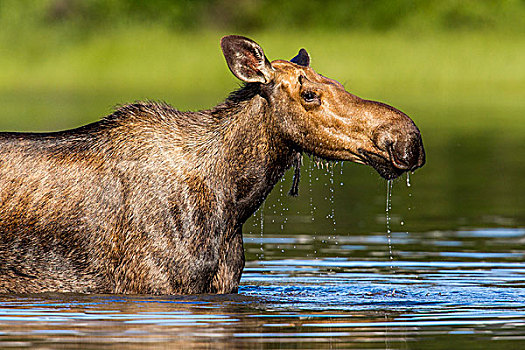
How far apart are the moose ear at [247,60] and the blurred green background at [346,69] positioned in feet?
25.7

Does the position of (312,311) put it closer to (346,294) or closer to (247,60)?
(346,294)

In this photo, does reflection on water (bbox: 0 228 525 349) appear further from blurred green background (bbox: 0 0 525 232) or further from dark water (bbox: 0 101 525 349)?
blurred green background (bbox: 0 0 525 232)

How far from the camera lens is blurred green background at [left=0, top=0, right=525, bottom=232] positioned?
27172 mm

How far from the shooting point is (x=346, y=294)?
50.1 feet

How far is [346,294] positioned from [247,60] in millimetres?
2933

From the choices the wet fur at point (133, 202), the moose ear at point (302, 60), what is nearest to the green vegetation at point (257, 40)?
the moose ear at point (302, 60)

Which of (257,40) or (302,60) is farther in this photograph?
(257,40)

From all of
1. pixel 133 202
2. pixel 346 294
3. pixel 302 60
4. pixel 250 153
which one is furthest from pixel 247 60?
pixel 346 294

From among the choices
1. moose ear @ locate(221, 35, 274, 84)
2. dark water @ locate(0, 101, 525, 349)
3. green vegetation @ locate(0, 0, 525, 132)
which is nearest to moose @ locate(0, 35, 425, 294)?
moose ear @ locate(221, 35, 274, 84)

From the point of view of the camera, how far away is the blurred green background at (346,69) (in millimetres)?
27172

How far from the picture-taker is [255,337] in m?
12.4

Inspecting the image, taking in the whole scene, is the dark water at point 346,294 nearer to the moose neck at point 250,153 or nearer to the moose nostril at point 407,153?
the moose nostril at point 407,153

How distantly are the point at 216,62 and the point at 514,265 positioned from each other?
6944 cm

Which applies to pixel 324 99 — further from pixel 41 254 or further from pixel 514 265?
pixel 514 265
